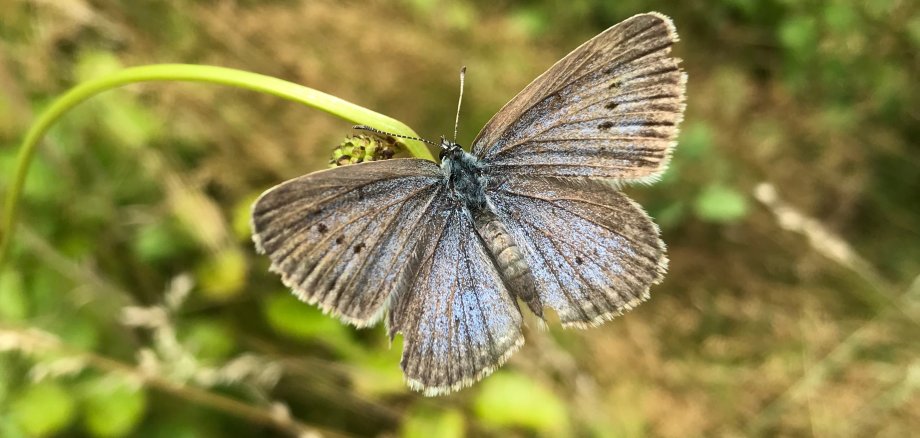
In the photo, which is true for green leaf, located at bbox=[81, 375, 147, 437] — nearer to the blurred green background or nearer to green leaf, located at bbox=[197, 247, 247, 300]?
the blurred green background

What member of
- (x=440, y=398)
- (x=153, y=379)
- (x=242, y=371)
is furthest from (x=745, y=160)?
(x=153, y=379)

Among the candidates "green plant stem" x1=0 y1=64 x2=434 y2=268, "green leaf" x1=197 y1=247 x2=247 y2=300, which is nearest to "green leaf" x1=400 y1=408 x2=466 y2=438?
"green leaf" x1=197 y1=247 x2=247 y2=300

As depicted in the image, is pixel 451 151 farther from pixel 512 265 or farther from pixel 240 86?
pixel 240 86

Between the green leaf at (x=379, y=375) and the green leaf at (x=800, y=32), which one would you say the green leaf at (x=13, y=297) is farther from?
the green leaf at (x=800, y=32)

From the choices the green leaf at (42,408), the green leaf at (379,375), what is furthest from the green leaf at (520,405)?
the green leaf at (42,408)

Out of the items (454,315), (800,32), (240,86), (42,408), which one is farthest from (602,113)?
(42,408)

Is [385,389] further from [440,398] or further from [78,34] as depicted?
[78,34]
